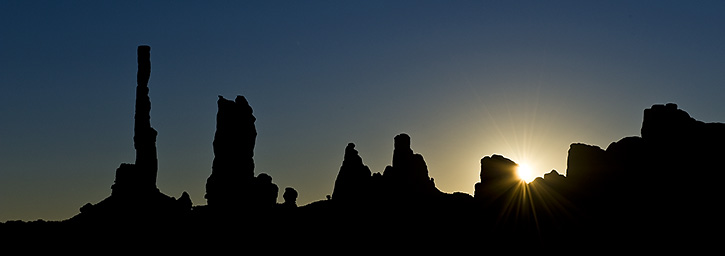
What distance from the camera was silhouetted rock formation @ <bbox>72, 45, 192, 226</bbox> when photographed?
92.3 meters

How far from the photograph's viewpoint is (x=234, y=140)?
3760 inches

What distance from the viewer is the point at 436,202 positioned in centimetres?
9612

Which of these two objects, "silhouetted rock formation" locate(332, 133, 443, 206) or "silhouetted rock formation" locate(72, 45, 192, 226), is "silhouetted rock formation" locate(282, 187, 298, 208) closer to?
"silhouetted rock formation" locate(332, 133, 443, 206)

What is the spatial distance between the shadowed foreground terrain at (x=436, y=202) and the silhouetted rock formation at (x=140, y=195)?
5.1 inches

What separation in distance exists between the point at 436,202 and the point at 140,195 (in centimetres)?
3322

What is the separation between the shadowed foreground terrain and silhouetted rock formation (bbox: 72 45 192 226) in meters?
0.13

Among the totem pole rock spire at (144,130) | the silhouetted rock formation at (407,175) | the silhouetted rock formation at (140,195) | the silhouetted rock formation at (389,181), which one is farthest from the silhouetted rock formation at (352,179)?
the totem pole rock spire at (144,130)

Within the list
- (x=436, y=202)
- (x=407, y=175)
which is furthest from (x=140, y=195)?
(x=436, y=202)

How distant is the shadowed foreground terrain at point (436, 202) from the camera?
65875 millimetres

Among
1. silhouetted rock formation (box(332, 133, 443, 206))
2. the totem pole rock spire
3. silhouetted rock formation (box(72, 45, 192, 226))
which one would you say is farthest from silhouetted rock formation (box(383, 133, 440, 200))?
the totem pole rock spire

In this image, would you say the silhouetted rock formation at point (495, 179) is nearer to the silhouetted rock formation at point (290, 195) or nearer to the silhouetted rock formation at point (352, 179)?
the silhouetted rock formation at point (352, 179)

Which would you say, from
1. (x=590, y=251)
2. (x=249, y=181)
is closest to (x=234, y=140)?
(x=249, y=181)

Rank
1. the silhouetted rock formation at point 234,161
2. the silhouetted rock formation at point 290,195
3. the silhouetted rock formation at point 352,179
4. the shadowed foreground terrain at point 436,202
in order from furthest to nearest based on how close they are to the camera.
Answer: the silhouetted rock formation at point 290,195 → the silhouetted rock formation at point 352,179 → the silhouetted rock formation at point 234,161 → the shadowed foreground terrain at point 436,202

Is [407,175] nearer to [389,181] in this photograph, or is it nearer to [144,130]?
[389,181]
